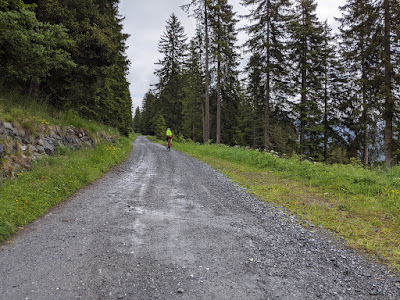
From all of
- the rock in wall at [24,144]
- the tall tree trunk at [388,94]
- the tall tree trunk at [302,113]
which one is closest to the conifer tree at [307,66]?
the tall tree trunk at [302,113]

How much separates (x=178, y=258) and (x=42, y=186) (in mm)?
4147

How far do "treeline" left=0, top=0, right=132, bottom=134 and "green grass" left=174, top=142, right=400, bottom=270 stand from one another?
7.43 metres

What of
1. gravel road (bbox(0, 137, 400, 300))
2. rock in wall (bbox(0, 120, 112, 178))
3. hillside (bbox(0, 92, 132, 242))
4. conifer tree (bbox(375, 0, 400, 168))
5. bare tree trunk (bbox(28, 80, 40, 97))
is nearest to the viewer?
gravel road (bbox(0, 137, 400, 300))

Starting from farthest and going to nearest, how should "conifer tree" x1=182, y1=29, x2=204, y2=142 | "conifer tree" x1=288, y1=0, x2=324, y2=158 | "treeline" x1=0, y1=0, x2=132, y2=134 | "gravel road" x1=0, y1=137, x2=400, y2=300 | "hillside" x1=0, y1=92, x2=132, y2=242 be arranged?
1. "conifer tree" x1=182, y1=29, x2=204, y2=142
2. "conifer tree" x1=288, y1=0, x2=324, y2=158
3. "treeline" x1=0, y1=0, x2=132, y2=134
4. "hillside" x1=0, y1=92, x2=132, y2=242
5. "gravel road" x1=0, y1=137, x2=400, y2=300

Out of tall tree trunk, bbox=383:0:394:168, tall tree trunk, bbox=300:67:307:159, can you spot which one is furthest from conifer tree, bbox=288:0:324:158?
tall tree trunk, bbox=383:0:394:168

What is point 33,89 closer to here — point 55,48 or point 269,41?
point 55,48

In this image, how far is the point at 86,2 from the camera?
9203mm

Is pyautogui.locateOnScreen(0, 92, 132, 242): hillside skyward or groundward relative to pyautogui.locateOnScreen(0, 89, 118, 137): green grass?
groundward

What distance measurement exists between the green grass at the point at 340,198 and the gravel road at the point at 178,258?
1.76 feet

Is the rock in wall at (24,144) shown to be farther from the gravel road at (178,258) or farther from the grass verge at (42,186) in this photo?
the gravel road at (178,258)

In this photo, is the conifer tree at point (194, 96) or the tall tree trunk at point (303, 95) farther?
the conifer tree at point (194, 96)

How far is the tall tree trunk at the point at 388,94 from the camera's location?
12109 mm

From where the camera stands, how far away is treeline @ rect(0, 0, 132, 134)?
623 centimetres

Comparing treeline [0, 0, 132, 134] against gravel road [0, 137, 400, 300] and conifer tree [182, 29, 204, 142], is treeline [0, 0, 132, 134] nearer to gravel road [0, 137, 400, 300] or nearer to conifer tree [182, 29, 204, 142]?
gravel road [0, 137, 400, 300]
